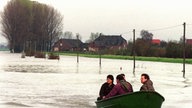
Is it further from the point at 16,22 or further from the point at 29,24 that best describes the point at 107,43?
the point at 16,22

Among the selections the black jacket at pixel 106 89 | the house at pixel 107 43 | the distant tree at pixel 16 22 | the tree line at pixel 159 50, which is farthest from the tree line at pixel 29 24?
the black jacket at pixel 106 89

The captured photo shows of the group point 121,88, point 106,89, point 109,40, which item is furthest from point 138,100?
point 109,40

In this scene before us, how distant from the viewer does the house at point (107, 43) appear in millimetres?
186875

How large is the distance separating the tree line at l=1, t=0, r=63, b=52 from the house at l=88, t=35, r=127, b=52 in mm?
39583

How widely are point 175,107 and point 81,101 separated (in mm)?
4465

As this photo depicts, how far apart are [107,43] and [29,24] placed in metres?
59.4

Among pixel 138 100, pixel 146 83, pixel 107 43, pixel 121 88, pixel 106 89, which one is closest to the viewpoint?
pixel 138 100

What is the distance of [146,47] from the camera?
109 m

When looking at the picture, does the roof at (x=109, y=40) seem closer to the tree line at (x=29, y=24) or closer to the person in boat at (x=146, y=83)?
the tree line at (x=29, y=24)

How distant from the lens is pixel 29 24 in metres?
138

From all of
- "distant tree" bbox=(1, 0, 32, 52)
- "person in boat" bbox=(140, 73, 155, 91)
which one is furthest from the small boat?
"distant tree" bbox=(1, 0, 32, 52)

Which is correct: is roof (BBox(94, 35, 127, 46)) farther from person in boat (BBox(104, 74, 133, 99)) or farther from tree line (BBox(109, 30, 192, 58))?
person in boat (BBox(104, 74, 133, 99))

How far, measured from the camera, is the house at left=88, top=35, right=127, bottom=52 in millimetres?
186875

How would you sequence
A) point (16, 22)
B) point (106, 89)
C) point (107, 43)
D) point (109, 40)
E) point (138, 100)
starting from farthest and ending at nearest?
point (109, 40) < point (107, 43) < point (16, 22) < point (106, 89) < point (138, 100)
